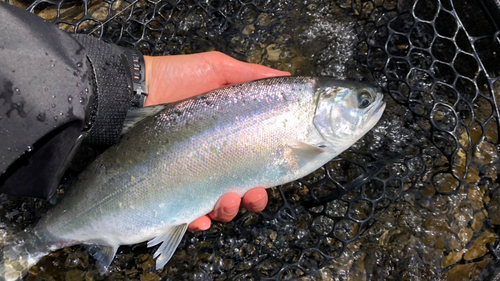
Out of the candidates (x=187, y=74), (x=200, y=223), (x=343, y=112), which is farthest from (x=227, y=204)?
(x=187, y=74)

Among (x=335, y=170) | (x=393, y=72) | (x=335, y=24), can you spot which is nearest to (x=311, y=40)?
(x=335, y=24)

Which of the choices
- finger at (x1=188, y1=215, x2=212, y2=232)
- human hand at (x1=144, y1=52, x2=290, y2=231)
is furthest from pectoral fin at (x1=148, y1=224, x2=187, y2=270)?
human hand at (x1=144, y1=52, x2=290, y2=231)

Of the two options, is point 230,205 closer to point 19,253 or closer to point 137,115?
point 137,115

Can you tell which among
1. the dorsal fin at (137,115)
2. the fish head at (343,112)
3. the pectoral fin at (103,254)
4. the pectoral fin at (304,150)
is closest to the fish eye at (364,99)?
the fish head at (343,112)

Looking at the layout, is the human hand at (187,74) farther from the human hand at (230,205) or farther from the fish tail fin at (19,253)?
the fish tail fin at (19,253)

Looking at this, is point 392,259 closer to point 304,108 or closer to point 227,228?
point 227,228

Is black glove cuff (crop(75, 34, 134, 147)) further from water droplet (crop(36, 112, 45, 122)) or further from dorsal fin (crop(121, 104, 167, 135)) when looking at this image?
water droplet (crop(36, 112, 45, 122))
